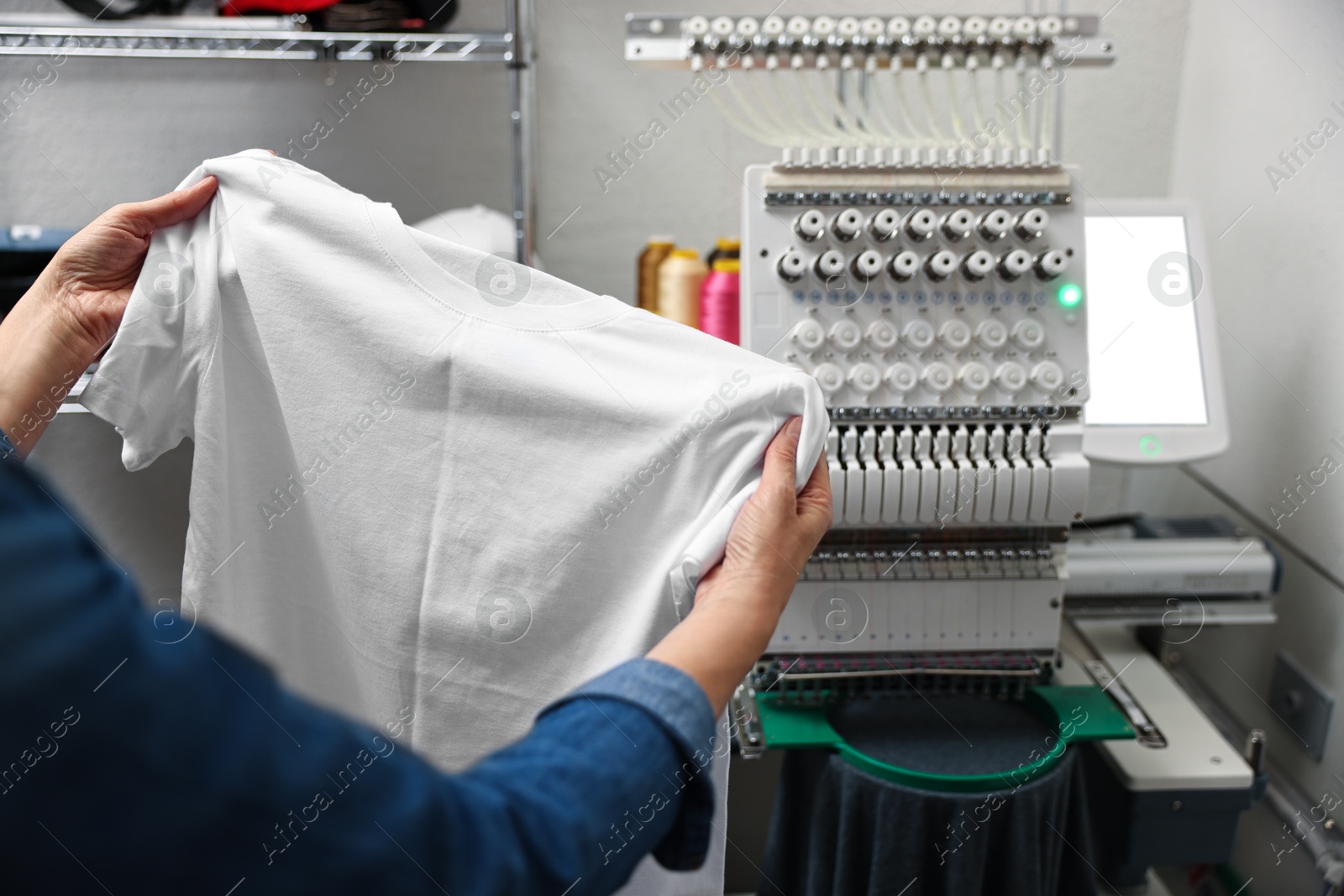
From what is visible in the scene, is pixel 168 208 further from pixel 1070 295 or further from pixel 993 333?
pixel 1070 295

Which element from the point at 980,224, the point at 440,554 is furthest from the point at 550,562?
the point at 980,224

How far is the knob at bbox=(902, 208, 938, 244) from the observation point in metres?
1.34

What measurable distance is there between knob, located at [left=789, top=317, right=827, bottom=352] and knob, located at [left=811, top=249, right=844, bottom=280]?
0.07 meters

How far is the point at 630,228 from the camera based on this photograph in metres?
2.17

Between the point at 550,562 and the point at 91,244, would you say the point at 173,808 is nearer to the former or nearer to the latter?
the point at 550,562

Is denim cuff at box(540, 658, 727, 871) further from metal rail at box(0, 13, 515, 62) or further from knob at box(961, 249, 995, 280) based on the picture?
metal rail at box(0, 13, 515, 62)

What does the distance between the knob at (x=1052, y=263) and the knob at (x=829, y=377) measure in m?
0.33

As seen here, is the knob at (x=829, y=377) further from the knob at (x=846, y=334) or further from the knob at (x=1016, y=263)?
the knob at (x=1016, y=263)

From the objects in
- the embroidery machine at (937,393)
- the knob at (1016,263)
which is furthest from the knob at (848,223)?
the knob at (1016,263)

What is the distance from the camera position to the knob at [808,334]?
136cm

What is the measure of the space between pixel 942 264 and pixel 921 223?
0.07 meters

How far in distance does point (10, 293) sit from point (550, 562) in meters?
1.05

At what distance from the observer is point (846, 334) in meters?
1.37

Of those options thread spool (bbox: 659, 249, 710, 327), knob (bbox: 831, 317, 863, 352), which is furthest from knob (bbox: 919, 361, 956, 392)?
thread spool (bbox: 659, 249, 710, 327)
